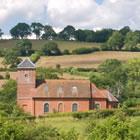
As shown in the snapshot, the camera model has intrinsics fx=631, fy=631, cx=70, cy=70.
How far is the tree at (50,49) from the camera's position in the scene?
142875 mm

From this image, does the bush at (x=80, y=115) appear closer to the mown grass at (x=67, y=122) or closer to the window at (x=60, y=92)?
the mown grass at (x=67, y=122)

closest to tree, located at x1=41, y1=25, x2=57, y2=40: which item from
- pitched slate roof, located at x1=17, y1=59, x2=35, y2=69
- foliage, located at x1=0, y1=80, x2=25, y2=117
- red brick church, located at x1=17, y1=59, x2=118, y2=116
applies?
foliage, located at x1=0, y1=80, x2=25, y2=117

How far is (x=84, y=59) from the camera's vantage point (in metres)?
140

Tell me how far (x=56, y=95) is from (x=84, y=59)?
165 feet

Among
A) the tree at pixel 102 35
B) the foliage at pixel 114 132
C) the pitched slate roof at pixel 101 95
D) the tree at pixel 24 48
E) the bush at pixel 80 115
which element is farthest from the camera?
the tree at pixel 102 35

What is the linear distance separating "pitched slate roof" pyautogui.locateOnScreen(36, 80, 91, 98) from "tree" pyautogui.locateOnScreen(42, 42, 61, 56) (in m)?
51.8

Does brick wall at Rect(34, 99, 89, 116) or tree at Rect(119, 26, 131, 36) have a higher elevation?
tree at Rect(119, 26, 131, 36)

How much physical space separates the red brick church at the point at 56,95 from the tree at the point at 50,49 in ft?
168

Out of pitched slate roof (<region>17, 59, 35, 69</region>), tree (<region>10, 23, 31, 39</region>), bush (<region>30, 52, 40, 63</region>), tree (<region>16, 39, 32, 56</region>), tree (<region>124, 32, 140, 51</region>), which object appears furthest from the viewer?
tree (<region>10, 23, 31, 39</region>)

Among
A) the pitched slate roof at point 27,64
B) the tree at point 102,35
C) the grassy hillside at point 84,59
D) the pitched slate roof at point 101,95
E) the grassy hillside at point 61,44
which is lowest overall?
the pitched slate roof at point 101,95

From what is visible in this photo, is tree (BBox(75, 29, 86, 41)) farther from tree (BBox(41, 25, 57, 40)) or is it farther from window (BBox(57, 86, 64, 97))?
window (BBox(57, 86, 64, 97))

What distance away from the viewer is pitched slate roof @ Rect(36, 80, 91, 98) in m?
90.5

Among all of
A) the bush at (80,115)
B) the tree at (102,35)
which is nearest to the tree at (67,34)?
the tree at (102,35)

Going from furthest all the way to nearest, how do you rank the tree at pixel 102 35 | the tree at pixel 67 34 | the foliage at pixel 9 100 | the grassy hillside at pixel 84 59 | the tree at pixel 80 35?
1. the tree at pixel 67 34
2. the tree at pixel 80 35
3. the tree at pixel 102 35
4. the grassy hillside at pixel 84 59
5. the foliage at pixel 9 100
